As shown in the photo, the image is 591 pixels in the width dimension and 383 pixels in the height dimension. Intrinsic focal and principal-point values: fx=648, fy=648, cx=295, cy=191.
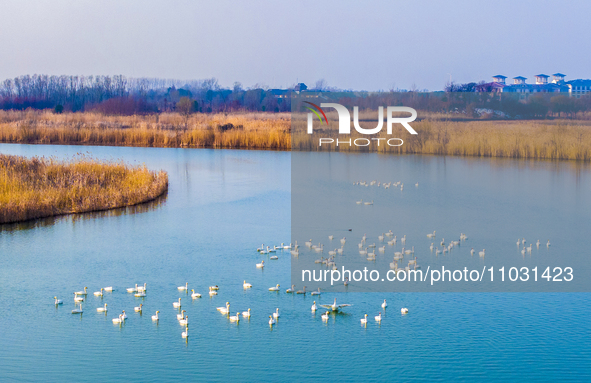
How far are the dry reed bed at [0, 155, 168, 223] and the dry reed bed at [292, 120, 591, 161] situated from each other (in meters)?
19.3

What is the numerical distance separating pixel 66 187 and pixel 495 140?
26.2m

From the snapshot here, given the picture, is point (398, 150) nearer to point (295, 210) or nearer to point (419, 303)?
point (295, 210)

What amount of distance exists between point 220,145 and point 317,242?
92.8 ft

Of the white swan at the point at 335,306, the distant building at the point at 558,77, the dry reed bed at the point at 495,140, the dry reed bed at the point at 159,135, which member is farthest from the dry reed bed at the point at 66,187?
the distant building at the point at 558,77

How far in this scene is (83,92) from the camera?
314 feet

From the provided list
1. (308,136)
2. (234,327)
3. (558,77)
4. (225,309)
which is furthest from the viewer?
(558,77)

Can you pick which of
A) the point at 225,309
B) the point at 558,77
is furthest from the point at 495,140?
the point at 558,77

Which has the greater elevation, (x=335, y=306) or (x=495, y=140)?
(x=495, y=140)

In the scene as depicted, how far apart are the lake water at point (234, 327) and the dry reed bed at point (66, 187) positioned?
1.98m

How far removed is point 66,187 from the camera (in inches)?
892

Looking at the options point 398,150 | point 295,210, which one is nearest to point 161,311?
point 295,210

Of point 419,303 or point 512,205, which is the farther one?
point 512,205

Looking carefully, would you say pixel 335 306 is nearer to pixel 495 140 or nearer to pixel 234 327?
pixel 234 327

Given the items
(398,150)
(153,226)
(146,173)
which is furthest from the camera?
(398,150)
